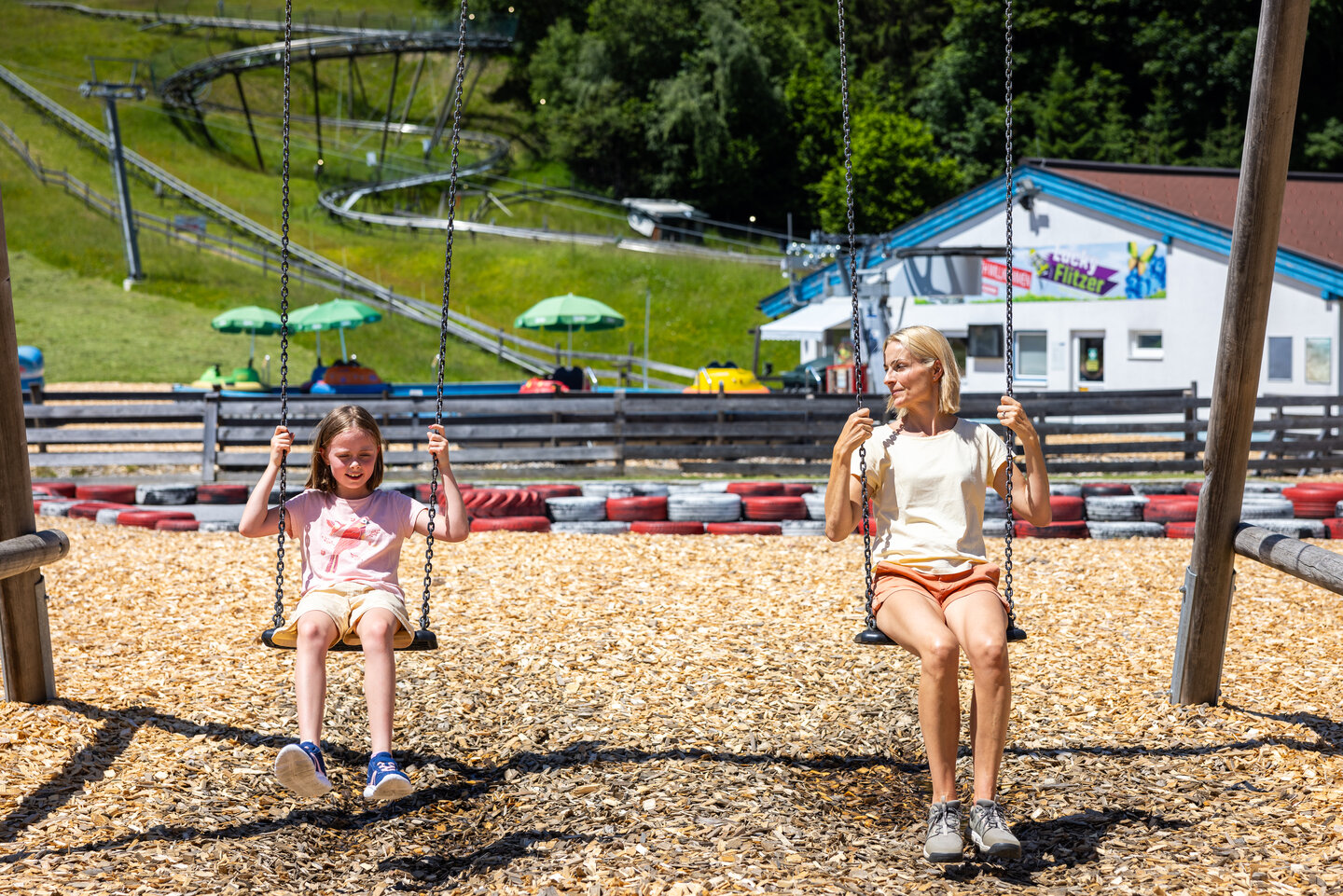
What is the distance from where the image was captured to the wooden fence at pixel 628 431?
14727 millimetres

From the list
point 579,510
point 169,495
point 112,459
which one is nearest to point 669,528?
point 579,510

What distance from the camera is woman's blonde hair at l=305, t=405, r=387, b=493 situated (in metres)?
4.37

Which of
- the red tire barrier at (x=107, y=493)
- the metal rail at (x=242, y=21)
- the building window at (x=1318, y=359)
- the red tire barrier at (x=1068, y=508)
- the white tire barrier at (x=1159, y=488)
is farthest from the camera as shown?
the metal rail at (x=242, y=21)

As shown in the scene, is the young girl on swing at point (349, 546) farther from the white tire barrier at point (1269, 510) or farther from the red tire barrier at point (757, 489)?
the white tire barrier at point (1269, 510)

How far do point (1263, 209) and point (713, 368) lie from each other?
1576 cm

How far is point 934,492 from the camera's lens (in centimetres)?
407

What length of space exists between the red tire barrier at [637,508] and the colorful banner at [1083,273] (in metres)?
12.9

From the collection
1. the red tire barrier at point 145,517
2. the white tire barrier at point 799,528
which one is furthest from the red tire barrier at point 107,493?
the white tire barrier at point 799,528

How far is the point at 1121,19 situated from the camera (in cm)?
5050

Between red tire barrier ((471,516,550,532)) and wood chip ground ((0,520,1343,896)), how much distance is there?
2861mm

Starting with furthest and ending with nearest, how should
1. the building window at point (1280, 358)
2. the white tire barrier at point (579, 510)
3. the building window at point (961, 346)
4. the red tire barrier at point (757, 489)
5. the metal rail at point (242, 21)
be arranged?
the metal rail at point (242, 21) → the building window at point (961, 346) → the building window at point (1280, 358) → the red tire barrier at point (757, 489) → the white tire barrier at point (579, 510)

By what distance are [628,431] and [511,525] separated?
5021 millimetres

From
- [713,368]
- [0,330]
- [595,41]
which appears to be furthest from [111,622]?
[595,41]

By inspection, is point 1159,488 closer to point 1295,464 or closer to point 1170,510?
point 1170,510
